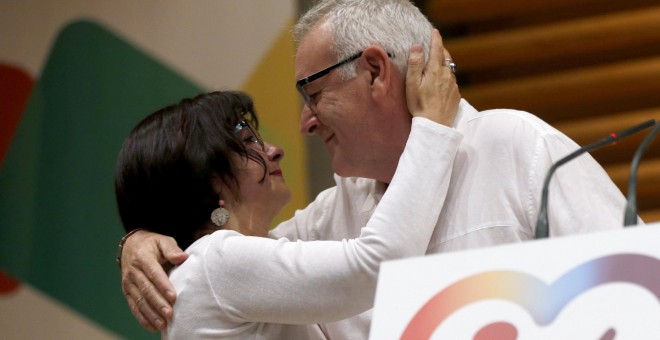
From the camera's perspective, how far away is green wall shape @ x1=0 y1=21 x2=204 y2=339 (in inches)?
143

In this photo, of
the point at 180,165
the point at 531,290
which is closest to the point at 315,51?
the point at 180,165

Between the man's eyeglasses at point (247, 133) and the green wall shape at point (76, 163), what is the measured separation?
5.14 ft

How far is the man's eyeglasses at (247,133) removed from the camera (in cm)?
209

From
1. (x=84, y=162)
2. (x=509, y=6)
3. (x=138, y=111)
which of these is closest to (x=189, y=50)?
(x=138, y=111)

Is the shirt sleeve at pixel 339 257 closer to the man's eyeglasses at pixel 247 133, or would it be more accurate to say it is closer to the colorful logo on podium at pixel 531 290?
the man's eyeglasses at pixel 247 133

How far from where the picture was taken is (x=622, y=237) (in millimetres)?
1100

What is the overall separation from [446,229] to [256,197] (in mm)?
387

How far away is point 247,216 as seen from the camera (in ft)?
6.75

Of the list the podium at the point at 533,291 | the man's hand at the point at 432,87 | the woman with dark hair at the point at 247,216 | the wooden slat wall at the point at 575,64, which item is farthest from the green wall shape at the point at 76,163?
the podium at the point at 533,291

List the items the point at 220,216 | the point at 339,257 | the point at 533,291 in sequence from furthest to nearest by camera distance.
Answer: the point at 220,216
the point at 339,257
the point at 533,291

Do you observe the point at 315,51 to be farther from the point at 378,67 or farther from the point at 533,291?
A: the point at 533,291

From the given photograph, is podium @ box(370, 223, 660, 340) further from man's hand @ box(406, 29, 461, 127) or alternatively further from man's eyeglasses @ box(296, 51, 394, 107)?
man's eyeglasses @ box(296, 51, 394, 107)

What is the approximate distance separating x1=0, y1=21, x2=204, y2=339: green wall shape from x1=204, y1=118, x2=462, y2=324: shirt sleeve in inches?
73.1

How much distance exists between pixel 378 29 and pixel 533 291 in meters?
1.01
